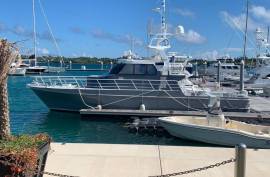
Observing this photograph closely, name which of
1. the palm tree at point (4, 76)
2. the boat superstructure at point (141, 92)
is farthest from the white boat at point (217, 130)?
the palm tree at point (4, 76)

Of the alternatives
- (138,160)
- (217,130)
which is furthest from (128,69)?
(138,160)

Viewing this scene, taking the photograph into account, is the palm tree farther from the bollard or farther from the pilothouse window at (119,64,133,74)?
the pilothouse window at (119,64,133,74)

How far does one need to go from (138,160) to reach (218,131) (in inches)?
302

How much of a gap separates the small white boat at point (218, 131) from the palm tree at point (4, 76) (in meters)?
9.67

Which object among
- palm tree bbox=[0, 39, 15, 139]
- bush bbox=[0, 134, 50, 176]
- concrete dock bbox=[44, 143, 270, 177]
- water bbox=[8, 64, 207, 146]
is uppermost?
palm tree bbox=[0, 39, 15, 139]

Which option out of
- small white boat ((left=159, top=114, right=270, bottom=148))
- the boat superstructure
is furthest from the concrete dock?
the boat superstructure

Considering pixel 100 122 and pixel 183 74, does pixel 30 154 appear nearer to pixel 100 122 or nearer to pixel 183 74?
pixel 100 122

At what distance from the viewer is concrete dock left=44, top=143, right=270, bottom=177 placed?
7.58 meters

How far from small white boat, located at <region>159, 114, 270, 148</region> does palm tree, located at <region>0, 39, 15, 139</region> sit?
967 centimetres

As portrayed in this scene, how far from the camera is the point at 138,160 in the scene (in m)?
8.28

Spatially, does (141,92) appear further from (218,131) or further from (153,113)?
(218,131)

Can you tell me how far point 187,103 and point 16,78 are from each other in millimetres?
55609

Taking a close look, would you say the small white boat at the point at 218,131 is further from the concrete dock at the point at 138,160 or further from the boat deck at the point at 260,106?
the boat deck at the point at 260,106

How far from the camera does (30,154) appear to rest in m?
5.59
